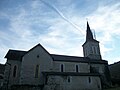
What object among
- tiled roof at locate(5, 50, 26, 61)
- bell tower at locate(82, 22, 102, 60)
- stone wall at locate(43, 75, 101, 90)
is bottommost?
stone wall at locate(43, 75, 101, 90)

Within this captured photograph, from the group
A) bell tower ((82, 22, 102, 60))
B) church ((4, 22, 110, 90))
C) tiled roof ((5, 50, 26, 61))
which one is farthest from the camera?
bell tower ((82, 22, 102, 60))

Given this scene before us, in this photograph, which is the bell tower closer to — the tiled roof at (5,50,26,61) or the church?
the church

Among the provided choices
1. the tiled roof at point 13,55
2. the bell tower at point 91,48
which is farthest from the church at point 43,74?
the bell tower at point 91,48

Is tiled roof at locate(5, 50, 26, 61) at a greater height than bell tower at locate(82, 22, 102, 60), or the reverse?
bell tower at locate(82, 22, 102, 60)

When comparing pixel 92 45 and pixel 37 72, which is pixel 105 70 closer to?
pixel 92 45

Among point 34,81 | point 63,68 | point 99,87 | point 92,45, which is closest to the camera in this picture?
point 34,81

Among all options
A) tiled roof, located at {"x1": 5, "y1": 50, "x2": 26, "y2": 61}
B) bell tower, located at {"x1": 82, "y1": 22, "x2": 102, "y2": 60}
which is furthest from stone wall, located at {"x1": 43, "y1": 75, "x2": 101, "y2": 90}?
bell tower, located at {"x1": 82, "y1": 22, "x2": 102, "y2": 60}

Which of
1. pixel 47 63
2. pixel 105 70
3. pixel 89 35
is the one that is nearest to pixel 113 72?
pixel 105 70

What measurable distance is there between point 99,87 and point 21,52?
1943 cm

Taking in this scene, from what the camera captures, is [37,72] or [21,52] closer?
[37,72]

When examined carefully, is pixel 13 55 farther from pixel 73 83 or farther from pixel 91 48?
pixel 91 48

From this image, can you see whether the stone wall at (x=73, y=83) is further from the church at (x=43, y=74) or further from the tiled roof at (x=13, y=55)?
the tiled roof at (x=13, y=55)

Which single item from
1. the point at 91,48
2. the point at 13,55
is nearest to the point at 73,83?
the point at 13,55

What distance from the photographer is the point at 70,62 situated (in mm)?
30578
